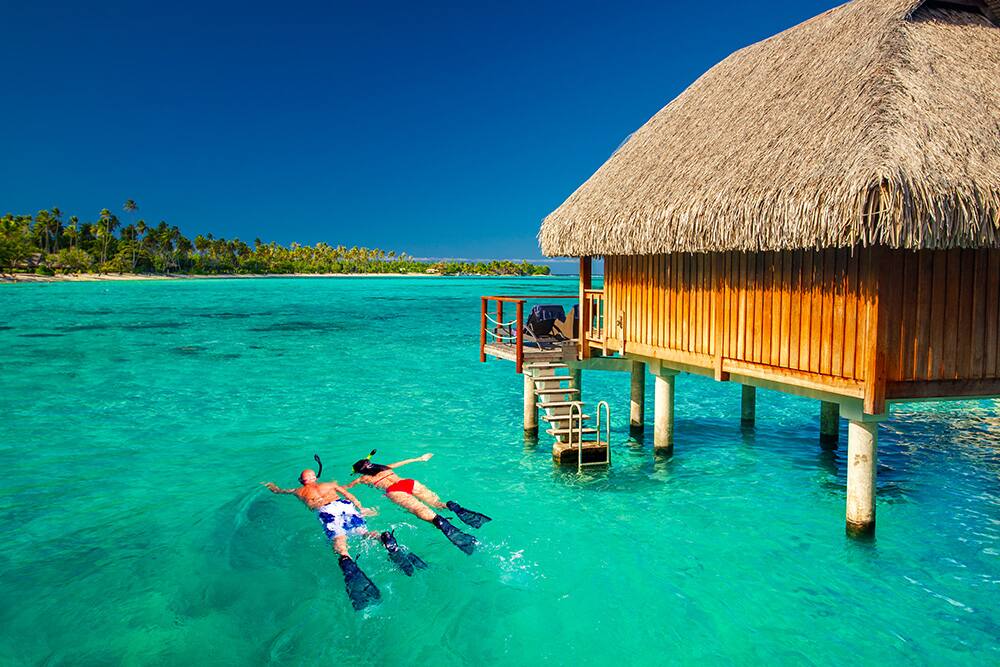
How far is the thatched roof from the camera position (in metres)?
6.97

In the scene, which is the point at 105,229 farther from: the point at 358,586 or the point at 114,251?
the point at 358,586

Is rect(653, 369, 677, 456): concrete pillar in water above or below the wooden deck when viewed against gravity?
below

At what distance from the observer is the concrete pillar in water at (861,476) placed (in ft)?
26.9

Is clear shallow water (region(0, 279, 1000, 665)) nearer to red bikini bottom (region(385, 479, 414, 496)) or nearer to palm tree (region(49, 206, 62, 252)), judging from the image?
red bikini bottom (region(385, 479, 414, 496))

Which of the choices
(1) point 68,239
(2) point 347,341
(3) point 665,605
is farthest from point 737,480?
(1) point 68,239

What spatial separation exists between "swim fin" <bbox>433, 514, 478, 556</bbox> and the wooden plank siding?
416 cm

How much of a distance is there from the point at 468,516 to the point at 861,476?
5.07 meters

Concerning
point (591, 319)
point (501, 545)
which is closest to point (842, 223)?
point (501, 545)

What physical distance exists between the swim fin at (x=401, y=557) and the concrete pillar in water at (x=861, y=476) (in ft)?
17.0

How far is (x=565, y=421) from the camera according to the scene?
12.6m

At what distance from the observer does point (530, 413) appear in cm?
1423

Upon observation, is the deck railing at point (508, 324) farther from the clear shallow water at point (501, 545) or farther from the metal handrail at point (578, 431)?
the clear shallow water at point (501, 545)

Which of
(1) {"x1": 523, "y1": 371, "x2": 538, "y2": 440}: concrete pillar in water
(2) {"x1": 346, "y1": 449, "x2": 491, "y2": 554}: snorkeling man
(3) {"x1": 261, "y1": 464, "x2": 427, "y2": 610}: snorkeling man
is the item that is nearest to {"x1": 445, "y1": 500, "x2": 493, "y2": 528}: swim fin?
(2) {"x1": 346, "y1": 449, "x2": 491, "y2": 554}: snorkeling man

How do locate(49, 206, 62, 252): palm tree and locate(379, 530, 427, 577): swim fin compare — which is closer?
locate(379, 530, 427, 577): swim fin
